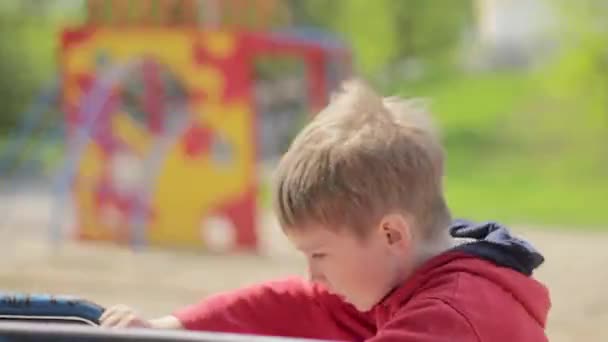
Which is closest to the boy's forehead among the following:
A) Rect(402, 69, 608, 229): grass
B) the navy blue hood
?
the navy blue hood

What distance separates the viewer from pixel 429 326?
3.47ft

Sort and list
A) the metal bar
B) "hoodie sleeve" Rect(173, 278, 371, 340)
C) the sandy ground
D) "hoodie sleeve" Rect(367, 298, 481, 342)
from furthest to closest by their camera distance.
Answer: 1. the sandy ground
2. "hoodie sleeve" Rect(173, 278, 371, 340)
3. "hoodie sleeve" Rect(367, 298, 481, 342)
4. the metal bar

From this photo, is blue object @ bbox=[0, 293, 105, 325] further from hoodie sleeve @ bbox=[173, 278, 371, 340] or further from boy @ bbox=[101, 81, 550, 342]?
hoodie sleeve @ bbox=[173, 278, 371, 340]

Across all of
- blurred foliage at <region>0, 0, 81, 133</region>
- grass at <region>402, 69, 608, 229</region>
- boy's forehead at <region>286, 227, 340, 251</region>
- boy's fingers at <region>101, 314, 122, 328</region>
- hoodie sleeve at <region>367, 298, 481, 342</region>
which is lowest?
hoodie sleeve at <region>367, 298, 481, 342</region>

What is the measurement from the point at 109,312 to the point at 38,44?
17.2ft

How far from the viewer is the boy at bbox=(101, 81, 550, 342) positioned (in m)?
1.10

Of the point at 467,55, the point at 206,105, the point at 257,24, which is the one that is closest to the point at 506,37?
the point at 467,55

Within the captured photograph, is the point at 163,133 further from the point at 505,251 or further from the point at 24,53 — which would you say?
the point at 505,251

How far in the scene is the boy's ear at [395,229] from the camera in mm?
1125

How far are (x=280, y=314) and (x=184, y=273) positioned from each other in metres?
2.38

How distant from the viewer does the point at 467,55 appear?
19.2 feet

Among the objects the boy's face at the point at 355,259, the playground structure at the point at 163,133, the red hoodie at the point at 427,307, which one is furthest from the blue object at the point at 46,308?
the playground structure at the point at 163,133

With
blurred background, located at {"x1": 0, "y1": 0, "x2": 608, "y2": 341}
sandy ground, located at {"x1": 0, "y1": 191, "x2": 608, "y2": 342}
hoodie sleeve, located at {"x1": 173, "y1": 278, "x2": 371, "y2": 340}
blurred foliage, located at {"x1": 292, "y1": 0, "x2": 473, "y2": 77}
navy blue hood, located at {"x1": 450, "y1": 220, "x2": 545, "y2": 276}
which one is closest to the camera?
navy blue hood, located at {"x1": 450, "y1": 220, "x2": 545, "y2": 276}

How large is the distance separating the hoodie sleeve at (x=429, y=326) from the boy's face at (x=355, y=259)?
8 centimetres
